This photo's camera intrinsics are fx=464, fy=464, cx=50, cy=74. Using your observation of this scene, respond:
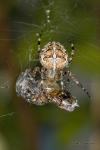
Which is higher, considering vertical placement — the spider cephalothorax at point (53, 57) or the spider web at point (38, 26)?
the spider web at point (38, 26)

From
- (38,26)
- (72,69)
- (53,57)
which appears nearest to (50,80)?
(53,57)

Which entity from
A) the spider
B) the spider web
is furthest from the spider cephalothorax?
the spider web

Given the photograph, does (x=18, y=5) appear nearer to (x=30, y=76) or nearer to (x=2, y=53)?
(x=2, y=53)

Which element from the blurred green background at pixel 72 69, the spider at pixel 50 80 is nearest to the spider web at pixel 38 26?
the blurred green background at pixel 72 69

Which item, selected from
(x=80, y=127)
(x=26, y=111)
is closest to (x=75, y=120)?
(x=80, y=127)

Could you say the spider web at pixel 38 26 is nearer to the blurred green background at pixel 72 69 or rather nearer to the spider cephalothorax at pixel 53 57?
the blurred green background at pixel 72 69

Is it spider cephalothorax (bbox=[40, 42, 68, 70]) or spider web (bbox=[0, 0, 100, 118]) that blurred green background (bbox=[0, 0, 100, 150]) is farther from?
spider cephalothorax (bbox=[40, 42, 68, 70])
